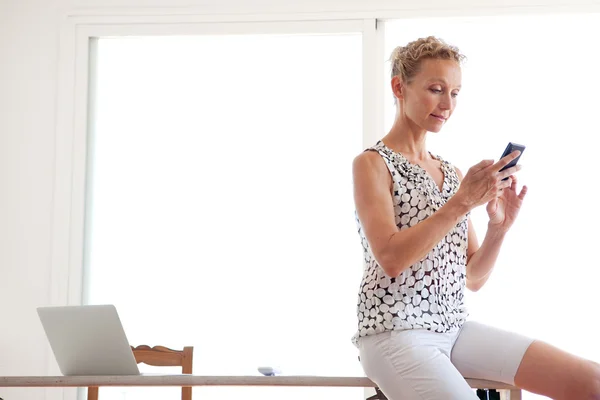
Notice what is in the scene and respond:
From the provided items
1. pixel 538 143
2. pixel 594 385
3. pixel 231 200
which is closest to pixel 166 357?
pixel 231 200

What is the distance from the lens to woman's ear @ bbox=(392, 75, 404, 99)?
196 cm

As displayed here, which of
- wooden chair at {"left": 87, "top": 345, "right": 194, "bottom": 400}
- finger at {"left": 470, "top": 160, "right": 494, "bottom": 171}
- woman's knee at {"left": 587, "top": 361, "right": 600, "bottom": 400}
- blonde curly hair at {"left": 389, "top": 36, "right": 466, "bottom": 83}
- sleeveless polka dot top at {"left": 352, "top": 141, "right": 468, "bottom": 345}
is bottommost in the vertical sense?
wooden chair at {"left": 87, "top": 345, "right": 194, "bottom": 400}

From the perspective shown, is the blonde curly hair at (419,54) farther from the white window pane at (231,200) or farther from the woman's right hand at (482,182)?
the white window pane at (231,200)

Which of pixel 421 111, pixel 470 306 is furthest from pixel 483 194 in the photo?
pixel 470 306

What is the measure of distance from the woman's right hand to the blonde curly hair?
301 millimetres

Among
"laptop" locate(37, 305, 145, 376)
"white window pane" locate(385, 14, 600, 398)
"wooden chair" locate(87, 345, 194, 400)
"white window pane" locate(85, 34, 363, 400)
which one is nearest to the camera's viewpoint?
"laptop" locate(37, 305, 145, 376)

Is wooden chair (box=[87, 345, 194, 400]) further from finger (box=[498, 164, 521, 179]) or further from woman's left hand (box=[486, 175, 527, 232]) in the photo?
finger (box=[498, 164, 521, 179])

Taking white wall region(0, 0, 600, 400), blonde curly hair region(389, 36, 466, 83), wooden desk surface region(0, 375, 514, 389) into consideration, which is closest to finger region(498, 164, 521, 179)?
blonde curly hair region(389, 36, 466, 83)

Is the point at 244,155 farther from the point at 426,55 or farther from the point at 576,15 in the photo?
the point at 426,55

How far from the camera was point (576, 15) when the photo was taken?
353 cm

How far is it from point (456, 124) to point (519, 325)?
0.94m

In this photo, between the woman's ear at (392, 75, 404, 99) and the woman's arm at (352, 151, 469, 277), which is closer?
the woman's arm at (352, 151, 469, 277)

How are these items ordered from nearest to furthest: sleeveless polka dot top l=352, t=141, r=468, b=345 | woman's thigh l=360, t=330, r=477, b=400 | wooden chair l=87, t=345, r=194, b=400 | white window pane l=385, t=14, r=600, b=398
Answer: woman's thigh l=360, t=330, r=477, b=400 → sleeveless polka dot top l=352, t=141, r=468, b=345 → wooden chair l=87, t=345, r=194, b=400 → white window pane l=385, t=14, r=600, b=398

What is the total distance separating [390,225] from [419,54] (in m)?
0.45
